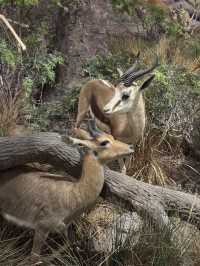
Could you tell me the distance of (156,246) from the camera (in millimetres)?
5020

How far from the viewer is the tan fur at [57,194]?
4.89 m

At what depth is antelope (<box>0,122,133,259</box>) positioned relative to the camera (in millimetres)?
4891

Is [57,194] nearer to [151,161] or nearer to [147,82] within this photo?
[147,82]

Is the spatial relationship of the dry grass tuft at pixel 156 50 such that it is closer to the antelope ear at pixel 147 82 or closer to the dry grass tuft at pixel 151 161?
the dry grass tuft at pixel 151 161

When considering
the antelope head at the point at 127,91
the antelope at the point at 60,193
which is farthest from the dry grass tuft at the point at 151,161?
the antelope at the point at 60,193

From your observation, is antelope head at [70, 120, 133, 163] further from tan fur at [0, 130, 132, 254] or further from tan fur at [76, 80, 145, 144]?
tan fur at [76, 80, 145, 144]

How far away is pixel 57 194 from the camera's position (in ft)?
16.1

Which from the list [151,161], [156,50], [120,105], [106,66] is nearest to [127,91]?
[120,105]

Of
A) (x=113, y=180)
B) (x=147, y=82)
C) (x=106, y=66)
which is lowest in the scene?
(x=113, y=180)

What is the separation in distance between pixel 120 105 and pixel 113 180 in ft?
4.93

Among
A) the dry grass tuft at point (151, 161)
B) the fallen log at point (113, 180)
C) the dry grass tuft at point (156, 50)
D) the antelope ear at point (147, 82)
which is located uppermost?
the antelope ear at point (147, 82)

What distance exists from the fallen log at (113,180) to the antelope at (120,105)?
4.39ft

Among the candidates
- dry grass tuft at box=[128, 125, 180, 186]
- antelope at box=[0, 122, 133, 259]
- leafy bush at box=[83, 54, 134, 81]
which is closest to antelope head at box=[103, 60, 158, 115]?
dry grass tuft at box=[128, 125, 180, 186]

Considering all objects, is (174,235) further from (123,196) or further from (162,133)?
(162,133)
